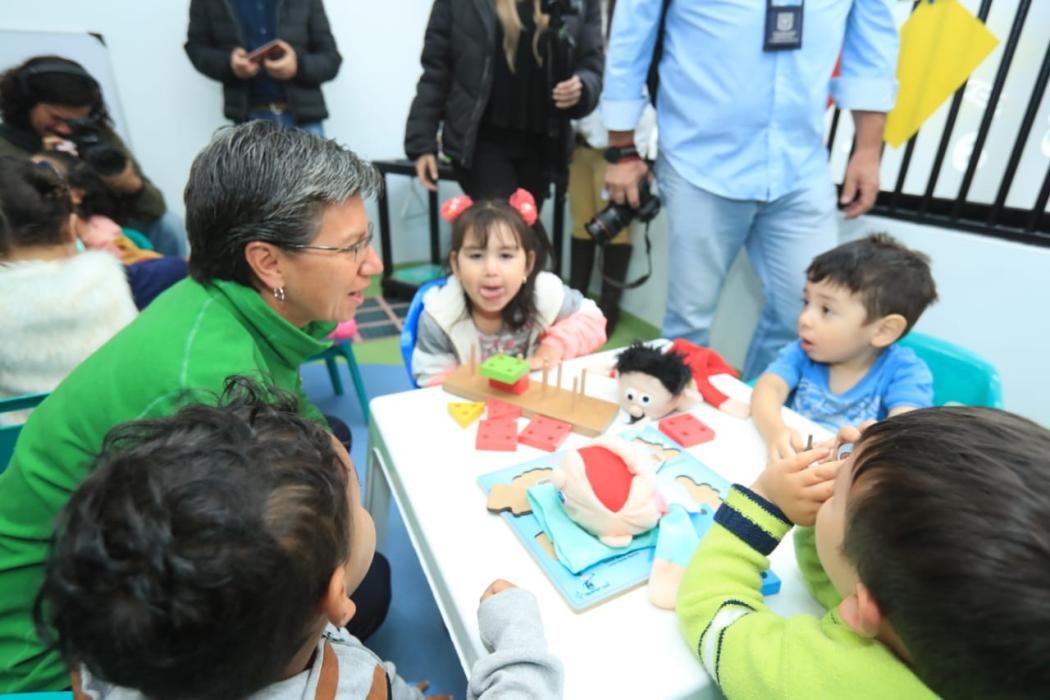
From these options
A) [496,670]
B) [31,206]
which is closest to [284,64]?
[31,206]

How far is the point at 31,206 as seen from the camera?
123 cm

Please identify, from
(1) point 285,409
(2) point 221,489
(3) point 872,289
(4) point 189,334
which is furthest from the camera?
(3) point 872,289

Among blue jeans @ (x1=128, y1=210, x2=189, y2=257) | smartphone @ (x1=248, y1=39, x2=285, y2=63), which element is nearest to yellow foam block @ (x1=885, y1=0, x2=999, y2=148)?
smartphone @ (x1=248, y1=39, x2=285, y2=63)

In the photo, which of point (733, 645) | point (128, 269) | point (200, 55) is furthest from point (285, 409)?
point (200, 55)

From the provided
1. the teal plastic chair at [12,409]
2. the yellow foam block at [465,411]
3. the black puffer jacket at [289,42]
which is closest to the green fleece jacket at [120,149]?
the black puffer jacket at [289,42]

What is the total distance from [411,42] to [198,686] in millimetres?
3680

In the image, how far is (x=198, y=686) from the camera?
0.48 meters

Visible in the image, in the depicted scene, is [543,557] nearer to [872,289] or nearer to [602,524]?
[602,524]

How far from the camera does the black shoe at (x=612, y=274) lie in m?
2.96

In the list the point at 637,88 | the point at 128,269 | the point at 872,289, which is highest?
the point at 637,88

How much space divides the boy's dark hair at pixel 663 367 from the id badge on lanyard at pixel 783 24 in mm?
976

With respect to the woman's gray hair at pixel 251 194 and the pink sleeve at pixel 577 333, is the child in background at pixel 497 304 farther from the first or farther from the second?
the woman's gray hair at pixel 251 194

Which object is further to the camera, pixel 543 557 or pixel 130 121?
pixel 130 121

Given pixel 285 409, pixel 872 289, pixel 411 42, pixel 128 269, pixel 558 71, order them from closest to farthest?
pixel 285 409, pixel 872 289, pixel 128 269, pixel 558 71, pixel 411 42
